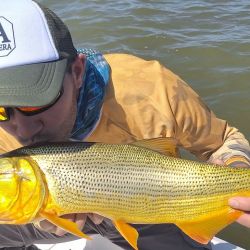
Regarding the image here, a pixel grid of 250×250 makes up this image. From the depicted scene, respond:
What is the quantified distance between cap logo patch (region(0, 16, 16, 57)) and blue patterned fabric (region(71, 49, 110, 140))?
547 millimetres

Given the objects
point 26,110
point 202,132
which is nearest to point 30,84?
point 26,110

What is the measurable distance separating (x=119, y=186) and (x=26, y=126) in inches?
21.3

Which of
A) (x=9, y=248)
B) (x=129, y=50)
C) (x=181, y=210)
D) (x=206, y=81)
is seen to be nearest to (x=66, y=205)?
(x=181, y=210)

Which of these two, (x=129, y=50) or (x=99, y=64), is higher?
(x=99, y=64)

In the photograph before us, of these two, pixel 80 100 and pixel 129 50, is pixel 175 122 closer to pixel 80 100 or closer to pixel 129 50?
pixel 80 100

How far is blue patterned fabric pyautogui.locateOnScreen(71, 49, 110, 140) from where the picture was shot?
282 centimetres

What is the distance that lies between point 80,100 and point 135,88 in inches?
15.8

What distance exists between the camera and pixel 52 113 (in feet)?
8.17

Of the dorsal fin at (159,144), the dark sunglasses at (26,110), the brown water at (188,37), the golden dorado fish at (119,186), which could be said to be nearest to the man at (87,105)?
the dark sunglasses at (26,110)

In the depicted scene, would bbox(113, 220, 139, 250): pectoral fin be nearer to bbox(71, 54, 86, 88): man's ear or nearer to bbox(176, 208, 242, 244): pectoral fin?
bbox(176, 208, 242, 244): pectoral fin

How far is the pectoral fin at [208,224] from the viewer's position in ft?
8.25

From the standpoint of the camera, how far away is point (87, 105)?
9.23 ft

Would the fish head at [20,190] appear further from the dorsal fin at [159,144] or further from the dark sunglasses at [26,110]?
the dorsal fin at [159,144]

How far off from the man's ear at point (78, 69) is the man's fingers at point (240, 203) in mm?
986
